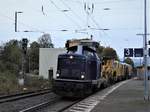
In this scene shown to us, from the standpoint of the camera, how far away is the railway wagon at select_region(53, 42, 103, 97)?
2719 centimetres

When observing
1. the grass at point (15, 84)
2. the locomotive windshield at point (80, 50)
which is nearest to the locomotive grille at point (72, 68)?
the locomotive windshield at point (80, 50)

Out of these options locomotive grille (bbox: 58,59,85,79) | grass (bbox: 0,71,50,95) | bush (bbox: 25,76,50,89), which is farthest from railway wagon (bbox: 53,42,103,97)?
bush (bbox: 25,76,50,89)

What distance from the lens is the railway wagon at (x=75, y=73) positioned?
27188mm

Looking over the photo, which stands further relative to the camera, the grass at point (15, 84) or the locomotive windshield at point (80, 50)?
the grass at point (15, 84)

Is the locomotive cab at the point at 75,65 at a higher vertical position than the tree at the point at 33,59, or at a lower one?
lower

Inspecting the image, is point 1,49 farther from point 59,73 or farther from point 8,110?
point 8,110

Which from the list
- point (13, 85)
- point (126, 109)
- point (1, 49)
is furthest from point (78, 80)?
point (1, 49)

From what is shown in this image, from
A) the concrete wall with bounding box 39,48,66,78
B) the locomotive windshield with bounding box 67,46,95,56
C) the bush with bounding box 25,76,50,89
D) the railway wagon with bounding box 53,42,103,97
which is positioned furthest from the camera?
the concrete wall with bounding box 39,48,66,78

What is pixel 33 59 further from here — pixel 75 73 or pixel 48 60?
pixel 75 73

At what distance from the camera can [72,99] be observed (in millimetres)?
28578

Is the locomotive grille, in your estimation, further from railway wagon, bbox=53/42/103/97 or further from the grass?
the grass

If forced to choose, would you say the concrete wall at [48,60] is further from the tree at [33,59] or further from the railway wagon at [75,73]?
the tree at [33,59]

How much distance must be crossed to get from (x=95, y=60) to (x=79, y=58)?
3.05 meters

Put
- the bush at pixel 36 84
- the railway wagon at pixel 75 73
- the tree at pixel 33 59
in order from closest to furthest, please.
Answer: the railway wagon at pixel 75 73
the bush at pixel 36 84
the tree at pixel 33 59
